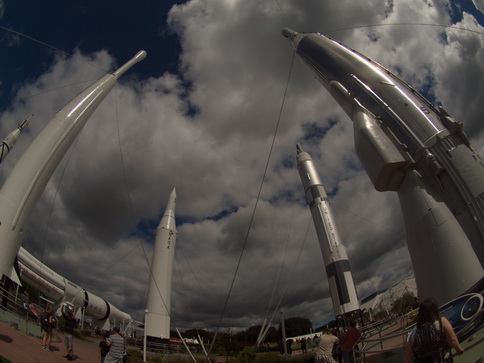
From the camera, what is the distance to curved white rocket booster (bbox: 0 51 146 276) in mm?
9539

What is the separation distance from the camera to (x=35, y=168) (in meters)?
10.9

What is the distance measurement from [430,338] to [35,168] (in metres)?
12.1

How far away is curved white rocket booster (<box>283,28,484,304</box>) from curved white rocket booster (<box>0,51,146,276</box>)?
10.9 m

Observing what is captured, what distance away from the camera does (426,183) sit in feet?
28.6

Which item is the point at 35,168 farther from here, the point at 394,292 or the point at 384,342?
the point at 394,292

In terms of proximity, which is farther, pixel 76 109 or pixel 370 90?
pixel 76 109

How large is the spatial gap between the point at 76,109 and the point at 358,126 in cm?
1114

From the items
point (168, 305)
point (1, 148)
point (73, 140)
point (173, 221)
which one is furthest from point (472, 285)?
point (173, 221)

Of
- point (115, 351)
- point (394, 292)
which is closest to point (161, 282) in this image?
point (115, 351)

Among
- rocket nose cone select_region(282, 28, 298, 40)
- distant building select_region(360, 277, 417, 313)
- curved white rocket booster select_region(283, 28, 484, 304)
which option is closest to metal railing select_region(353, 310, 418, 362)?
curved white rocket booster select_region(283, 28, 484, 304)

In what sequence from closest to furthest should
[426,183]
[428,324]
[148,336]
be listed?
[428,324] → [426,183] → [148,336]

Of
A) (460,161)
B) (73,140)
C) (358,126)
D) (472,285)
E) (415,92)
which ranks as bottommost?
(472,285)

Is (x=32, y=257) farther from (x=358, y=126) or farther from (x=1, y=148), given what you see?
(x=358, y=126)

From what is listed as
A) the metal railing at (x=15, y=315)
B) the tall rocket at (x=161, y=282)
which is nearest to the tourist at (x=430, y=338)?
the metal railing at (x=15, y=315)
